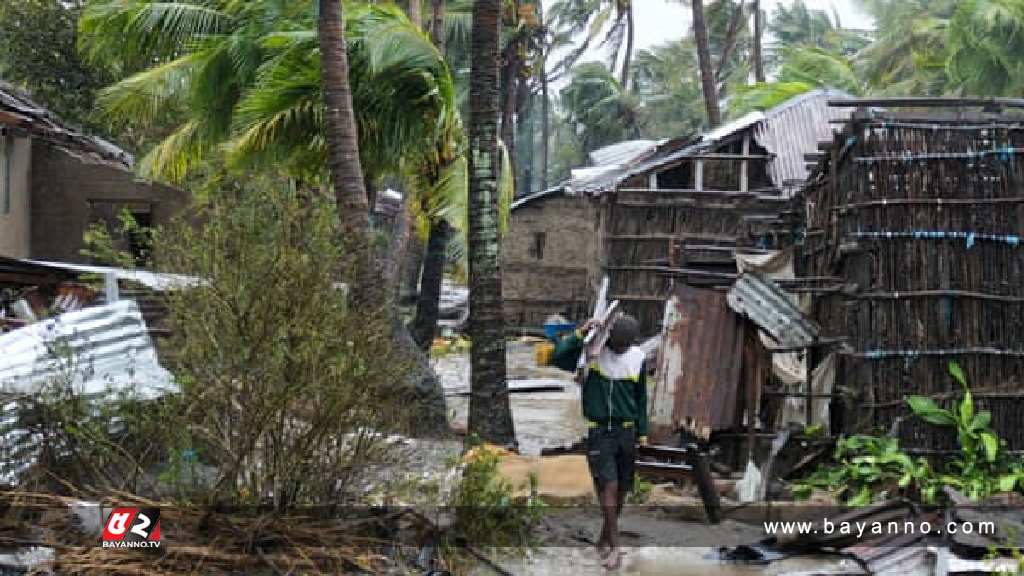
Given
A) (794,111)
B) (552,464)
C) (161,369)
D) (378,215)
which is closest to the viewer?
(161,369)

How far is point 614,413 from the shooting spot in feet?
26.9

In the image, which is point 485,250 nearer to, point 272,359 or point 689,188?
point 272,359

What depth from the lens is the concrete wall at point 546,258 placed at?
31.5m

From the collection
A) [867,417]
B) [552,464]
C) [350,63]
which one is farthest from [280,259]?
[350,63]

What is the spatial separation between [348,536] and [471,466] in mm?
1002

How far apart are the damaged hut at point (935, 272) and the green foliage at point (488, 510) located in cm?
375

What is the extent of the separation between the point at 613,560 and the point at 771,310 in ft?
9.87

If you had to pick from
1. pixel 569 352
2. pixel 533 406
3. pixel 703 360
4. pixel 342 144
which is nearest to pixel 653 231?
pixel 533 406

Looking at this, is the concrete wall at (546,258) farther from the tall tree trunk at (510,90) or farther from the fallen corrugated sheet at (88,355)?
the fallen corrugated sheet at (88,355)

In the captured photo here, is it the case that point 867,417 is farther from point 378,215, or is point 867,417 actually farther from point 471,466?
point 378,215

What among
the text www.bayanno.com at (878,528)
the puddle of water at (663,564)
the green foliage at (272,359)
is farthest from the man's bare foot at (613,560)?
the green foliage at (272,359)

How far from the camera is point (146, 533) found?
22.9ft

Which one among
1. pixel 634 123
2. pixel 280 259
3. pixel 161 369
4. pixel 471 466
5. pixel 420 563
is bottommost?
pixel 420 563

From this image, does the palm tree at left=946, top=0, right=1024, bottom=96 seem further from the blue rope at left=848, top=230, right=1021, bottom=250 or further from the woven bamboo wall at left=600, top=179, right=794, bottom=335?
the blue rope at left=848, top=230, right=1021, bottom=250
